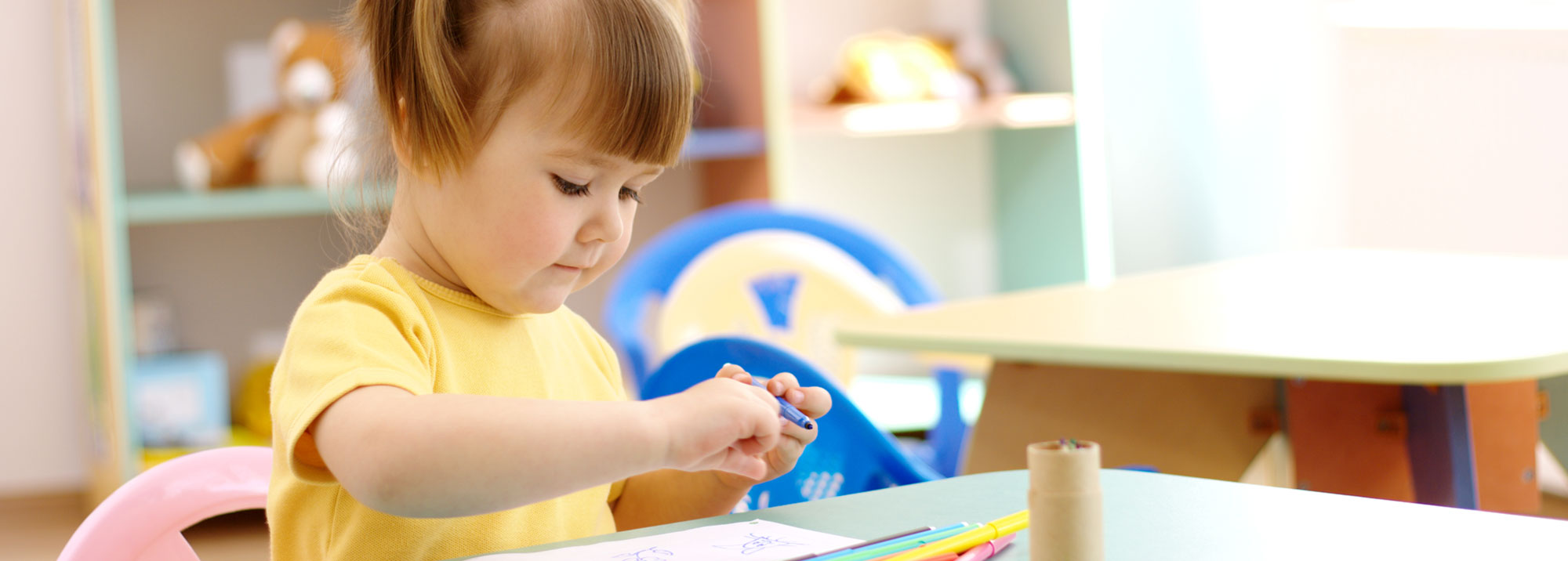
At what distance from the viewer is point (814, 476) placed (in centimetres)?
94

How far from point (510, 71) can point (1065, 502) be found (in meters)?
0.34

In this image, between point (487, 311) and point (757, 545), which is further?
point (487, 311)

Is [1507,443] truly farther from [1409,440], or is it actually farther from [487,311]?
[487,311]

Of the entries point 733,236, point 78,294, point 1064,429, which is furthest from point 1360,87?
point 78,294

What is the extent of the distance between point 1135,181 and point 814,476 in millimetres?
2199

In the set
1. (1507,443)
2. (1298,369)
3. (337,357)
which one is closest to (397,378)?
(337,357)

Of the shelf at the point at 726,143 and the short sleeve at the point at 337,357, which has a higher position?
the shelf at the point at 726,143

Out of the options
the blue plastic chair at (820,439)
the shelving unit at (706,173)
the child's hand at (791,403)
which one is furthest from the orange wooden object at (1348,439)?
the shelving unit at (706,173)

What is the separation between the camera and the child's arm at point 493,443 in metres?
0.53

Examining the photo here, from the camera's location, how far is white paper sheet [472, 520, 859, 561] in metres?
0.60

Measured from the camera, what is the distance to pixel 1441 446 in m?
1.13

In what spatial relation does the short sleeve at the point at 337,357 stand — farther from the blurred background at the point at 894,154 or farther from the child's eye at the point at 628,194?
the blurred background at the point at 894,154

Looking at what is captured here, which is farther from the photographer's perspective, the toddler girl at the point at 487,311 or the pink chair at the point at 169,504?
the pink chair at the point at 169,504

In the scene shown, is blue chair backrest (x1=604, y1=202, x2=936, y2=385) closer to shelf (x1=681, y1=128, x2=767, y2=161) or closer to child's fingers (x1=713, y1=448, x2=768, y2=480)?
shelf (x1=681, y1=128, x2=767, y2=161)
